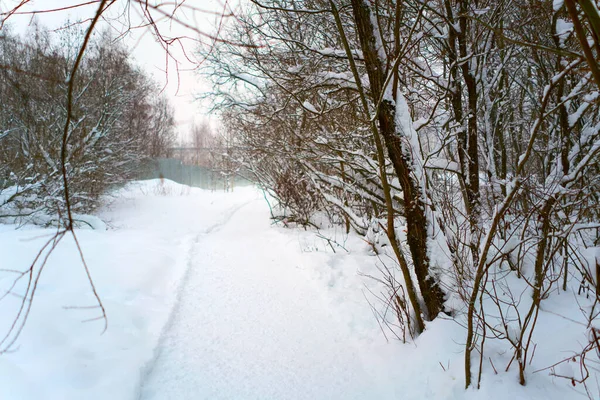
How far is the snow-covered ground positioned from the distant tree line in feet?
5.75

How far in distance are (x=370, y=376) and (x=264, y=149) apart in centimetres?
632

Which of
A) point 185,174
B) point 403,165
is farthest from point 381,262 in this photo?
point 185,174

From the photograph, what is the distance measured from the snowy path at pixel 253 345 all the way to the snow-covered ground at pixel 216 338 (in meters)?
0.01

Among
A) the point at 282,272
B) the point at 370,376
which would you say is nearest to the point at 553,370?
the point at 370,376

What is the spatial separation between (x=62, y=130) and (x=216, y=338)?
8366 millimetres

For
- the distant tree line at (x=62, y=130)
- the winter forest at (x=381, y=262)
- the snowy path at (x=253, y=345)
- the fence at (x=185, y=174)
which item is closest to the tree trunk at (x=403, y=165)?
the winter forest at (x=381, y=262)

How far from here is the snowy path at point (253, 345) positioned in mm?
2693

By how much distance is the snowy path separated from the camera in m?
2.69

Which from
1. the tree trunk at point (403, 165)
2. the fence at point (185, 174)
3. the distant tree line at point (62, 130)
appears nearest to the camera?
the tree trunk at point (403, 165)

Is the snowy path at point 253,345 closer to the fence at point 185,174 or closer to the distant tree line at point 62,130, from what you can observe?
the distant tree line at point 62,130

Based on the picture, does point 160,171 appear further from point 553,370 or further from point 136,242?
Result: point 553,370

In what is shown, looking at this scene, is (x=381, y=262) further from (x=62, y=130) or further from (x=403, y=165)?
(x=62, y=130)

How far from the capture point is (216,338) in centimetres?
350

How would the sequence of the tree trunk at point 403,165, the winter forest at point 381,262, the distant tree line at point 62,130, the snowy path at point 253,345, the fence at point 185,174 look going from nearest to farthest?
the winter forest at point 381,262
the snowy path at point 253,345
the tree trunk at point 403,165
the distant tree line at point 62,130
the fence at point 185,174
